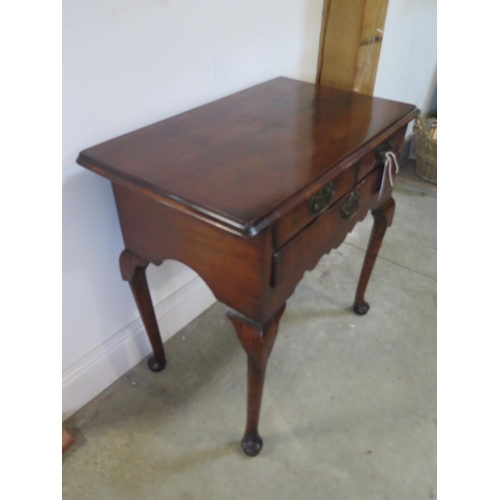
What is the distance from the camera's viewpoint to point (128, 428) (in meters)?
1.19

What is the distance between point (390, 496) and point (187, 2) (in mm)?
1319

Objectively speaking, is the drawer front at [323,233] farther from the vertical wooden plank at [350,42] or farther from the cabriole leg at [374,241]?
the vertical wooden plank at [350,42]

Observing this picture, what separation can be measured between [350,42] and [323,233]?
0.83 meters

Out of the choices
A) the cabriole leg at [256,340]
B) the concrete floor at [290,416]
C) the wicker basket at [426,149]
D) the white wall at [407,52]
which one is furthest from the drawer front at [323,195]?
the wicker basket at [426,149]

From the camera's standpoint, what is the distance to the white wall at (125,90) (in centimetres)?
87

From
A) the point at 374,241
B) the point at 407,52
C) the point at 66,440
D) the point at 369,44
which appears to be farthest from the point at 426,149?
the point at 66,440

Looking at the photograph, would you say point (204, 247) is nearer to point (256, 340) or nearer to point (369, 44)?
point (256, 340)

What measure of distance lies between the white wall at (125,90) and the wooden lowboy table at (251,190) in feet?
0.25

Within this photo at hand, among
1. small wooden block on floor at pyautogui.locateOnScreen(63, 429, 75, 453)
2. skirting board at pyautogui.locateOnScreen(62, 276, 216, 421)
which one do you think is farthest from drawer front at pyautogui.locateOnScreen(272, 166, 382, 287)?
small wooden block on floor at pyautogui.locateOnScreen(63, 429, 75, 453)

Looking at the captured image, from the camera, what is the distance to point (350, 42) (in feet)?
4.55

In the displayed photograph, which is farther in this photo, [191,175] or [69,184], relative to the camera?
[69,184]

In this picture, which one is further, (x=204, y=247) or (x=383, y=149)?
(x=383, y=149)

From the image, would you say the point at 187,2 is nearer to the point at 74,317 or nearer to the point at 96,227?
the point at 96,227
